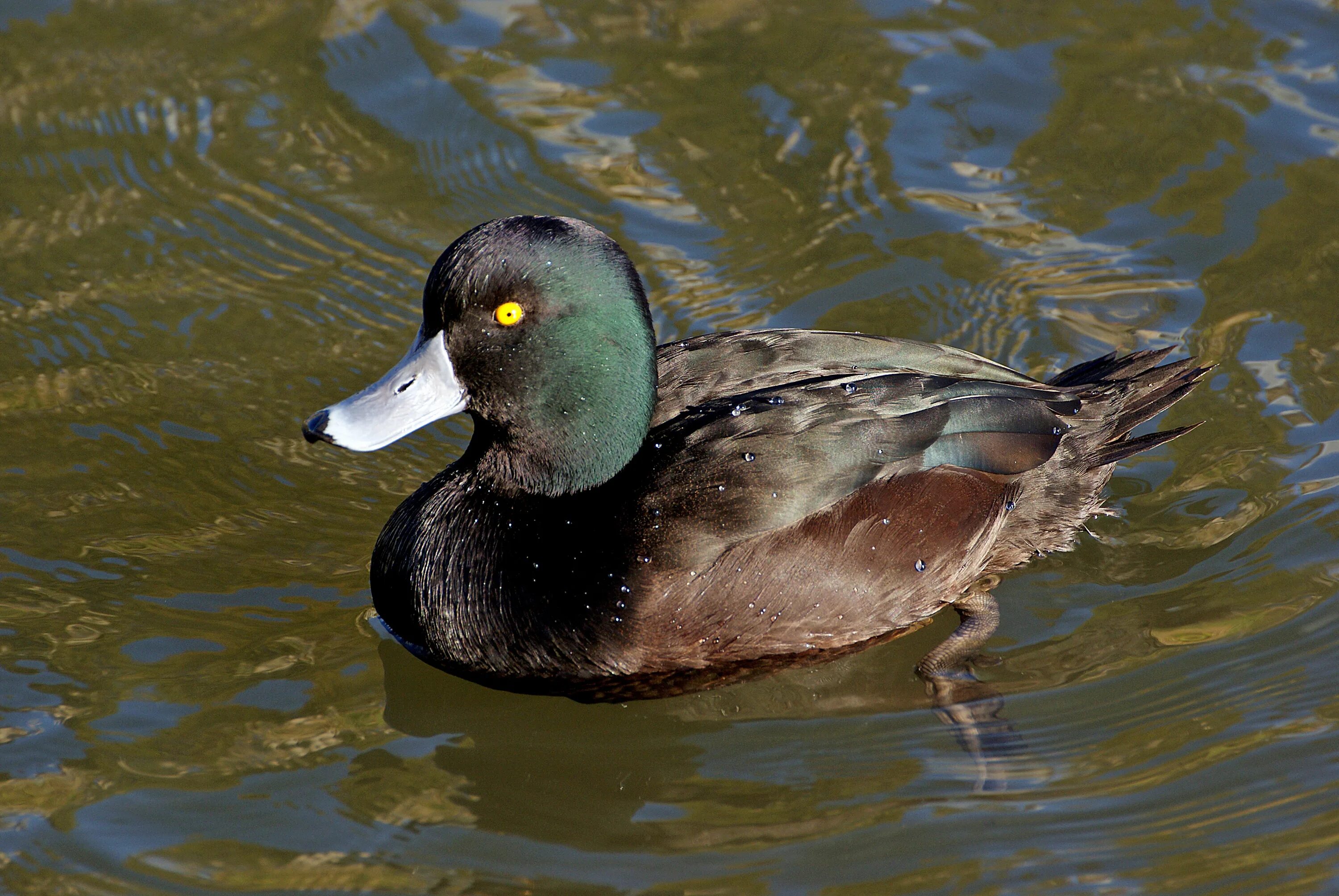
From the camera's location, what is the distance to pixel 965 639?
17.5ft

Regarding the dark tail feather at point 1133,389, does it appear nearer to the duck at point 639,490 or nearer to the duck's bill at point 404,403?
the duck at point 639,490

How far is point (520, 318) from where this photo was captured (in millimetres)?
4867

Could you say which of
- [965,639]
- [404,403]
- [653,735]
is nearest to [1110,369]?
[965,639]

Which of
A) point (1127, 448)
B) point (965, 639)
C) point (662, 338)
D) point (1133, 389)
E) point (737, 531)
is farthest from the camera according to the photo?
point (662, 338)

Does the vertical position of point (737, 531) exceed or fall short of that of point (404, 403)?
it falls short

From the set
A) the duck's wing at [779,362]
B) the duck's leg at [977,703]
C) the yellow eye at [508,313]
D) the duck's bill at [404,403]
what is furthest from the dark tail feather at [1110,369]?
the duck's bill at [404,403]

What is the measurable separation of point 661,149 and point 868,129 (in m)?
1.06

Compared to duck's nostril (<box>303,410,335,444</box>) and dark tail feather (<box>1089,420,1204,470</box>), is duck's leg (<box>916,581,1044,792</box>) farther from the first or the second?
duck's nostril (<box>303,410,335,444</box>)

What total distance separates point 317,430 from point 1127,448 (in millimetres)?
2869

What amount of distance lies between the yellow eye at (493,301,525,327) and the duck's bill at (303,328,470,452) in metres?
0.21

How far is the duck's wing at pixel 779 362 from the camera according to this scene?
5.29 meters

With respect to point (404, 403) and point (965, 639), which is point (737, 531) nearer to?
point (965, 639)

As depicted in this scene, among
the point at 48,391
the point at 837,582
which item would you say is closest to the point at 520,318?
the point at 837,582

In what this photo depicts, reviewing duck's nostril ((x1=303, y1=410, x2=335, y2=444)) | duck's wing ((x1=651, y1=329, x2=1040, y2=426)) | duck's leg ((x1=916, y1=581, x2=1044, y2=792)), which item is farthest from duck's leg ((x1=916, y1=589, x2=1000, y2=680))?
duck's nostril ((x1=303, y1=410, x2=335, y2=444))
